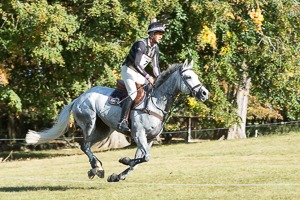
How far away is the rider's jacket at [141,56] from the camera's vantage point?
530 inches

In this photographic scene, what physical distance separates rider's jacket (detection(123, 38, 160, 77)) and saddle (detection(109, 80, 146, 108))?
0.45m

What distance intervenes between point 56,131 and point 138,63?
310cm

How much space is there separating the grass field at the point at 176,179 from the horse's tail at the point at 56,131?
1073 millimetres

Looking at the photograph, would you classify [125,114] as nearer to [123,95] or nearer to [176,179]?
[123,95]

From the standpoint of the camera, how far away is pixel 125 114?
1379 centimetres

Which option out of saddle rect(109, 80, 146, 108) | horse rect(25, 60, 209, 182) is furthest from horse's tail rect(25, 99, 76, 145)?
saddle rect(109, 80, 146, 108)

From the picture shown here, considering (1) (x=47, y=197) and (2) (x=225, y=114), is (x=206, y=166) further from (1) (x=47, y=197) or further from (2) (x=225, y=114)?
(2) (x=225, y=114)

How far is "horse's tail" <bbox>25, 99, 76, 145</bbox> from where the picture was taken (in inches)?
602

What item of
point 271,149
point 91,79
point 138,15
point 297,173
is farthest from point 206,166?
point 91,79

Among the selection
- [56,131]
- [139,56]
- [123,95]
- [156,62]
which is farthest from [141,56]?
[56,131]

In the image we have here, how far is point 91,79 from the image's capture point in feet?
94.4

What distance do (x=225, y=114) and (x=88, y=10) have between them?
7621 mm

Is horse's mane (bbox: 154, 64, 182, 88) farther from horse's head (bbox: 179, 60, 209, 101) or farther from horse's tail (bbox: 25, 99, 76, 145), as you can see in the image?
horse's tail (bbox: 25, 99, 76, 145)

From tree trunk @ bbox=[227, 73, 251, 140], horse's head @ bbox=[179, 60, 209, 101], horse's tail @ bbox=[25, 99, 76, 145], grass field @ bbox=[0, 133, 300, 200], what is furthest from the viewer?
tree trunk @ bbox=[227, 73, 251, 140]
